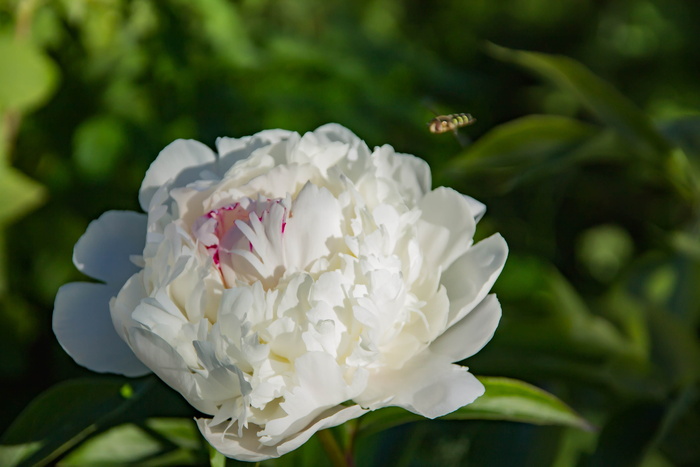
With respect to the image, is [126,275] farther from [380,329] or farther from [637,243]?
[637,243]

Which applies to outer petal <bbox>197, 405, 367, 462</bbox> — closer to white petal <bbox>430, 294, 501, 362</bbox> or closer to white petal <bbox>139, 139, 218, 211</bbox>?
white petal <bbox>430, 294, 501, 362</bbox>

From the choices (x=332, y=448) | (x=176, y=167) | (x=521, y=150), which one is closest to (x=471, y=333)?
(x=332, y=448)

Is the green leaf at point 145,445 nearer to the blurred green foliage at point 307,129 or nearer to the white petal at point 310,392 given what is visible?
the blurred green foliage at point 307,129

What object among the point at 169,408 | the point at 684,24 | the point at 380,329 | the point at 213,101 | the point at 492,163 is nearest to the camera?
the point at 380,329

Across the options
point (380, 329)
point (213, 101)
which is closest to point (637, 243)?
point (213, 101)

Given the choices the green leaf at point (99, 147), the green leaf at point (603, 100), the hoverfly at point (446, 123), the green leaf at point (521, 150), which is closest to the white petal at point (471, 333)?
the hoverfly at point (446, 123)

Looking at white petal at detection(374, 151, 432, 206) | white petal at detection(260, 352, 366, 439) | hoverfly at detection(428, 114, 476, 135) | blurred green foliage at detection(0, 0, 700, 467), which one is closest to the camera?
white petal at detection(260, 352, 366, 439)

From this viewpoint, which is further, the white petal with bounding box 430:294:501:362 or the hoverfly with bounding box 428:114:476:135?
the hoverfly with bounding box 428:114:476:135

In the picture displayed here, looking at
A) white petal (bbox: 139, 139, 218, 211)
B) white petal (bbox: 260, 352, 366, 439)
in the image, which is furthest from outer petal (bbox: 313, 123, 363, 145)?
white petal (bbox: 260, 352, 366, 439)
